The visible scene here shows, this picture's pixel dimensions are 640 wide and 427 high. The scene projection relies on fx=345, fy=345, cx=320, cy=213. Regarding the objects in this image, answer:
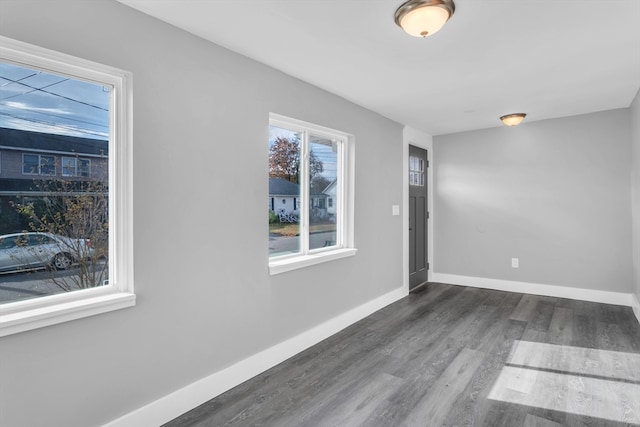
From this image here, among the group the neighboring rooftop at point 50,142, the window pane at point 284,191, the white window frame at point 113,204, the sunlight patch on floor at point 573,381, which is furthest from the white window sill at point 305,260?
the sunlight patch on floor at point 573,381

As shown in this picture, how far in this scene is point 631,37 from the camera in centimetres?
230

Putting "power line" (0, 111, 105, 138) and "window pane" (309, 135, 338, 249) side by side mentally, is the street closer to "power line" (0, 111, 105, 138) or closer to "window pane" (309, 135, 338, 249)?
"power line" (0, 111, 105, 138)

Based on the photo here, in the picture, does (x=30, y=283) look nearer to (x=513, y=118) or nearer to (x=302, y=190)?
(x=302, y=190)

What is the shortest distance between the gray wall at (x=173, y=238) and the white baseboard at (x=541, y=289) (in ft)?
10.2

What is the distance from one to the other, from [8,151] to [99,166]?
371mm

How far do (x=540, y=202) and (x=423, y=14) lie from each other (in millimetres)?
3839

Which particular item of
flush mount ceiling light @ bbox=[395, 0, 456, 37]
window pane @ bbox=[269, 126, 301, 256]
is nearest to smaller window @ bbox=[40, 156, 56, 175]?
window pane @ bbox=[269, 126, 301, 256]

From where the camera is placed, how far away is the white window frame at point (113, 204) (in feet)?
5.34

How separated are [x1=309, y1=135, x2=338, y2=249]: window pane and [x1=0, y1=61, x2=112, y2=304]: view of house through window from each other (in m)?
1.85

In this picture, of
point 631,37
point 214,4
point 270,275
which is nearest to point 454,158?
point 631,37

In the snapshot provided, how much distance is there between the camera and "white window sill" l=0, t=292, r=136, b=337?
1.50 metres

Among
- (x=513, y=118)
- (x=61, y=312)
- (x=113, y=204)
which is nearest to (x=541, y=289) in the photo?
(x=513, y=118)

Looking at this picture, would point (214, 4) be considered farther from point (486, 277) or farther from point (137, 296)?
point (486, 277)

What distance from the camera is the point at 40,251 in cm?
170
